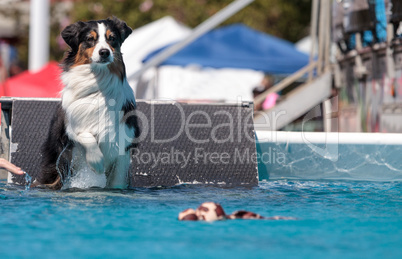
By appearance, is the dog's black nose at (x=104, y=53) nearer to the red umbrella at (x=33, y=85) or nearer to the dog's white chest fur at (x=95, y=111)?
the dog's white chest fur at (x=95, y=111)

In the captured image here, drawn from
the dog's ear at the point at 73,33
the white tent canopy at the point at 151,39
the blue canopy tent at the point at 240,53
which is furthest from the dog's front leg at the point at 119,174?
the white tent canopy at the point at 151,39

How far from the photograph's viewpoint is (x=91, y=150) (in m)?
4.27

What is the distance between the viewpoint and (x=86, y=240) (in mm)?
2670

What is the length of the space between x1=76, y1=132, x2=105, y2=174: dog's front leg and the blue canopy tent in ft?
23.6

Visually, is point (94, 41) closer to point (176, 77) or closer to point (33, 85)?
point (33, 85)

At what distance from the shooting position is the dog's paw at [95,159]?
4.28 metres

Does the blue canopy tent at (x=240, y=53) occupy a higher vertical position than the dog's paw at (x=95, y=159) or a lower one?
higher

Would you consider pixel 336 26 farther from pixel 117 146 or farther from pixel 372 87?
pixel 117 146

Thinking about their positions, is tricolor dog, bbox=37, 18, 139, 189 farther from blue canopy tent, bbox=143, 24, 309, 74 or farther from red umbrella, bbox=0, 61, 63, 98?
blue canopy tent, bbox=143, 24, 309, 74

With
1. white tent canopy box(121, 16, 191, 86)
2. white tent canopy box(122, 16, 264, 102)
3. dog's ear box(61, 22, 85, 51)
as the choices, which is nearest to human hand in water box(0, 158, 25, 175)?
dog's ear box(61, 22, 85, 51)

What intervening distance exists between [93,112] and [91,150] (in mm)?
277

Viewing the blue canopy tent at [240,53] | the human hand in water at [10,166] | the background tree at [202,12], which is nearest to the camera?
the human hand in water at [10,166]

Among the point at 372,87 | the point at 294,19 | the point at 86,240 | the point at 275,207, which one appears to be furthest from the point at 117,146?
the point at 294,19

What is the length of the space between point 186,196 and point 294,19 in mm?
17729
